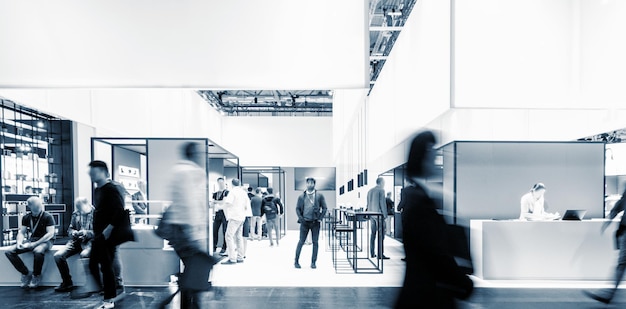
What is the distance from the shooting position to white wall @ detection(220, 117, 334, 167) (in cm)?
1477

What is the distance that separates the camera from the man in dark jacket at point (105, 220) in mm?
3664

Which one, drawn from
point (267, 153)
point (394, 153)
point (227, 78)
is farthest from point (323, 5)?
point (267, 153)

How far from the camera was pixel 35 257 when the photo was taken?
5.00 m

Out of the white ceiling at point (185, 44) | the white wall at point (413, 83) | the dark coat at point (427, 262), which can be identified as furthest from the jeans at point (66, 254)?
the dark coat at point (427, 262)

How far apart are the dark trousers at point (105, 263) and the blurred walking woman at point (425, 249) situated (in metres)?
2.92

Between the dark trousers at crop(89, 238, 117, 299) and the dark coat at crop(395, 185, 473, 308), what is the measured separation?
9.54ft

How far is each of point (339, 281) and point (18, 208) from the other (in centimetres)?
798

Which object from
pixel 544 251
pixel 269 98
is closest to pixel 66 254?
pixel 544 251

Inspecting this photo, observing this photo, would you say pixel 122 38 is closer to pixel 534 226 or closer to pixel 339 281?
pixel 339 281

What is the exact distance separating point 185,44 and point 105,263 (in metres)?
2.37

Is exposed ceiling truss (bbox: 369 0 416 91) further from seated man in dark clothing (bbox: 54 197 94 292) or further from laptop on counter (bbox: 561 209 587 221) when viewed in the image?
seated man in dark clothing (bbox: 54 197 94 292)

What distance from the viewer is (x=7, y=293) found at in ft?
15.8

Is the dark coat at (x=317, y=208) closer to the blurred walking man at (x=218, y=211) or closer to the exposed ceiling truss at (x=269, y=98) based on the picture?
the blurred walking man at (x=218, y=211)

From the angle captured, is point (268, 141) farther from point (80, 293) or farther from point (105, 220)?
point (105, 220)
